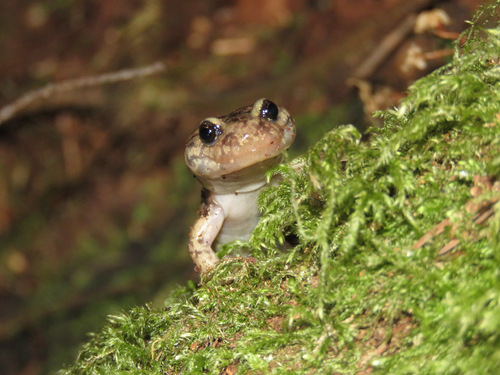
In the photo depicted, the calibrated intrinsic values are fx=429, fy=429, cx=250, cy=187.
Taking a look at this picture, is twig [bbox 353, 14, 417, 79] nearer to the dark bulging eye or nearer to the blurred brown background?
the blurred brown background

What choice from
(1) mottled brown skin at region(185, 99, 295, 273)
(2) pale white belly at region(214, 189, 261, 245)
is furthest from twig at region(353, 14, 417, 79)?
(2) pale white belly at region(214, 189, 261, 245)

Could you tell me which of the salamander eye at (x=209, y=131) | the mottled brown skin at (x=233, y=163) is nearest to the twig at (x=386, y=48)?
the mottled brown skin at (x=233, y=163)

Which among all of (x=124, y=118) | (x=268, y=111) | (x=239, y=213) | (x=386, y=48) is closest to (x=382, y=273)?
(x=268, y=111)

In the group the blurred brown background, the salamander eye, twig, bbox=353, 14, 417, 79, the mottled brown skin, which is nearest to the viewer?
the mottled brown skin

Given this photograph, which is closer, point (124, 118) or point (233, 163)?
point (233, 163)

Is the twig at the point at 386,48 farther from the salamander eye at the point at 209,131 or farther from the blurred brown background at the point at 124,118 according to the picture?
the salamander eye at the point at 209,131

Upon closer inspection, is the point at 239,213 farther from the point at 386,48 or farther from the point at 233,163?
the point at 386,48
